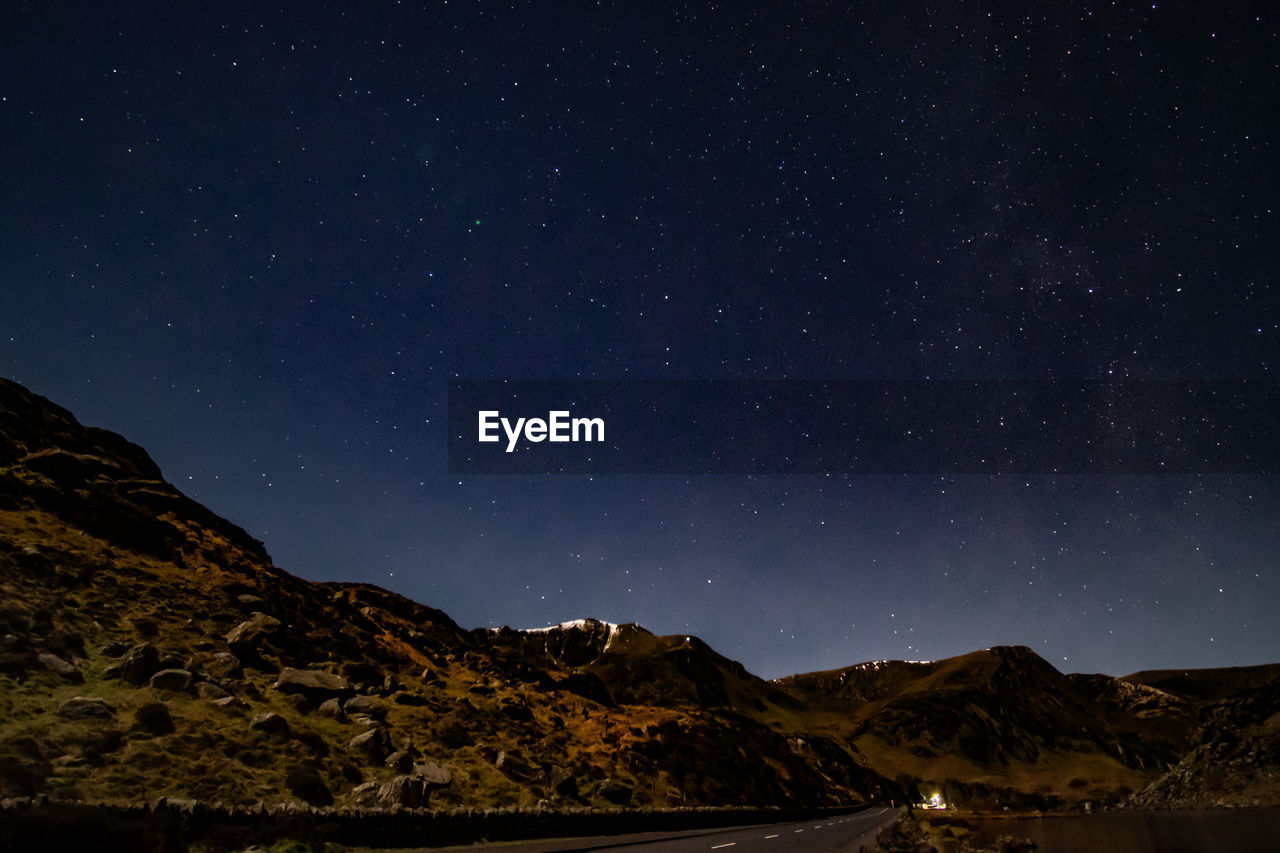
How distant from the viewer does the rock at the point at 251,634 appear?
107ft

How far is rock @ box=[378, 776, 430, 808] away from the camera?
25.0 metres

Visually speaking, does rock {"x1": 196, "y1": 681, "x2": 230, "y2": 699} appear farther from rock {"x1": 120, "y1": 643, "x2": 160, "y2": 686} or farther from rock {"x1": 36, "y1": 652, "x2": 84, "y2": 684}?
rock {"x1": 36, "y1": 652, "x2": 84, "y2": 684}

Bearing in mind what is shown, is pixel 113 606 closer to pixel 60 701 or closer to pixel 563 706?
pixel 60 701

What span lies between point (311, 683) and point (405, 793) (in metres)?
10.5

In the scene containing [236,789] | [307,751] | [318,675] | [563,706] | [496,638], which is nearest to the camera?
[236,789]

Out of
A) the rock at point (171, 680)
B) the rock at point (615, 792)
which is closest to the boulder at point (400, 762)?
the rock at point (171, 680)

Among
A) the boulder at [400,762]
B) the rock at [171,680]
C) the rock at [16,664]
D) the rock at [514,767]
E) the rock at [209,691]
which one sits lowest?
the rock at [514,767]

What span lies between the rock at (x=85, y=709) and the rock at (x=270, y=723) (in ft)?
17.4

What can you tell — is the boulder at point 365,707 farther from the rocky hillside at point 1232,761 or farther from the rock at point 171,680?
the rocky hillside at point 1232,761

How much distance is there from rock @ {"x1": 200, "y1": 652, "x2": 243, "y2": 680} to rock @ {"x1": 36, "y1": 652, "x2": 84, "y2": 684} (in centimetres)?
577

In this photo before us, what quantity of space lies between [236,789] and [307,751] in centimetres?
517

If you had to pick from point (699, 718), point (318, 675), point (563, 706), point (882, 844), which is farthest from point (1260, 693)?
point (318, 675)

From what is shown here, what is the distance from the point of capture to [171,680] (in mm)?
26281

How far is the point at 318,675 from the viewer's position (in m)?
34.8
